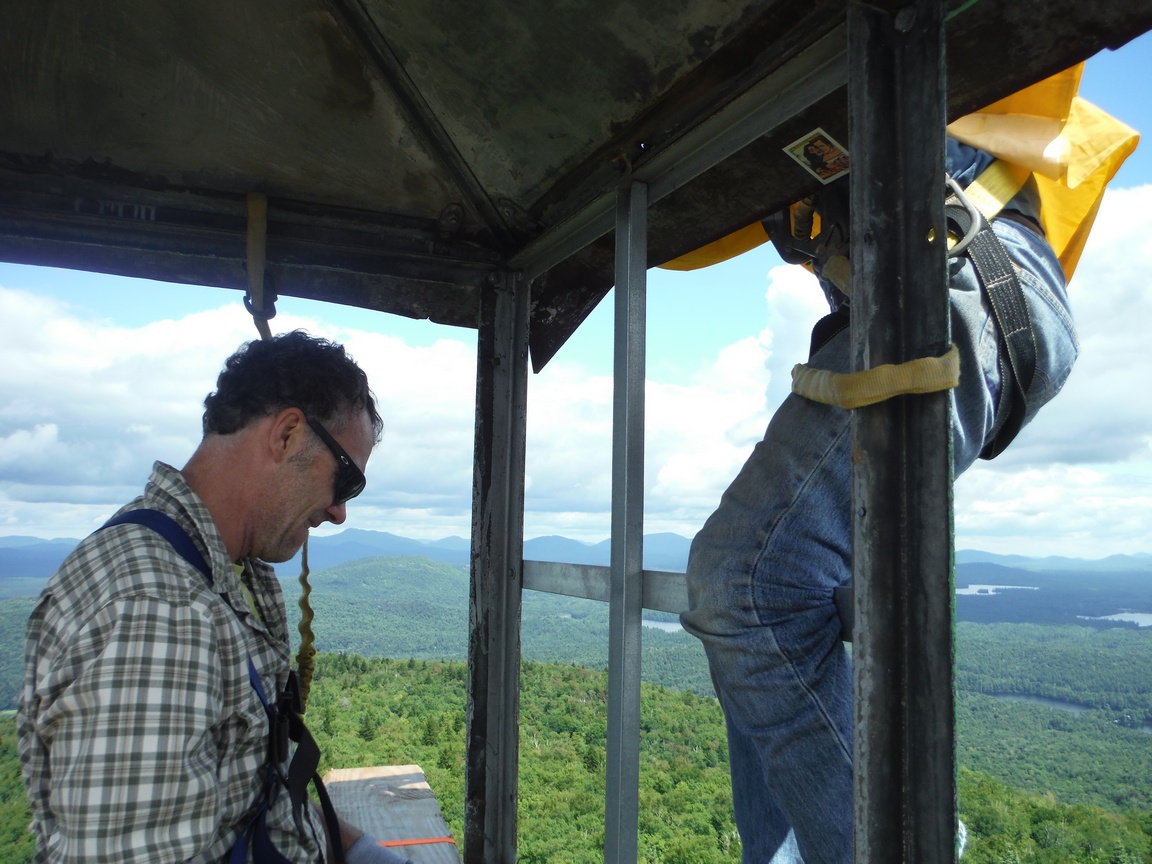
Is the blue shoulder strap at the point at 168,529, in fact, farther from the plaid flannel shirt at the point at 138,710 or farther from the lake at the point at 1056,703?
the lake at the point at 1056,703

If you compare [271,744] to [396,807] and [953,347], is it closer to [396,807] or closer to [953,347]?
[953,347]

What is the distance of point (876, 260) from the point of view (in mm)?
984

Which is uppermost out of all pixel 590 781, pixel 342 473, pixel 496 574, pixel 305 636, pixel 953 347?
pixel 953 347

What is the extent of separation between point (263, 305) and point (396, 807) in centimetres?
180

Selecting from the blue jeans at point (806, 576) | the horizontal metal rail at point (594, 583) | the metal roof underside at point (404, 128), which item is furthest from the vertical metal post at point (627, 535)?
the blue jeans at point (806, 576)

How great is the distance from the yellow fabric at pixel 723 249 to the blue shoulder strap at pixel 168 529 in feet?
4.45

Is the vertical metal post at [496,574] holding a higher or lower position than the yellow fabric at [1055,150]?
lower

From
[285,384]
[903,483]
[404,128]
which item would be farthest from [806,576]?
[404,128]

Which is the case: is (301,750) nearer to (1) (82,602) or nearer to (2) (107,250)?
(1) (82,602)

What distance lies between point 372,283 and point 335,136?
0.46m

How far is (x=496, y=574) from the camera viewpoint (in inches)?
96.4

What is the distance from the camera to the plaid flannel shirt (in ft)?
3.69

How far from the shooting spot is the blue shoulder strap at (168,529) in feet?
4.55

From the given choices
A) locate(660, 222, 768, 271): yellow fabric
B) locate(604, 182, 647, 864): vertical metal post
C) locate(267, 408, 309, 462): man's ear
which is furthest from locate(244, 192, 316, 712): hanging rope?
locate(660, 222, 768, 271): yellow fabric
